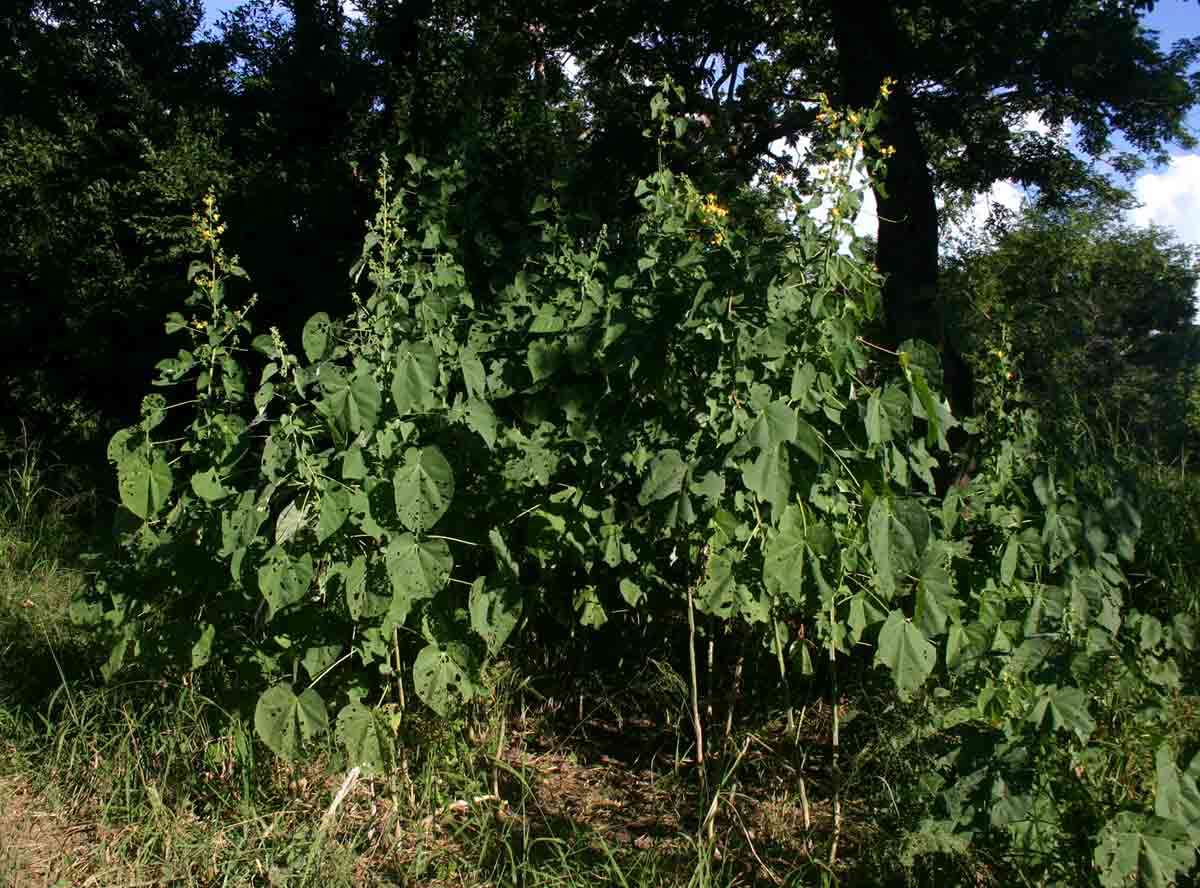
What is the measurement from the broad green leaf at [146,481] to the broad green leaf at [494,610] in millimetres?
887

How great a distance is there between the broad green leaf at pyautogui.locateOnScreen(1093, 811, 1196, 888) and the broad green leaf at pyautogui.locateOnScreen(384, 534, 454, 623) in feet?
4.75

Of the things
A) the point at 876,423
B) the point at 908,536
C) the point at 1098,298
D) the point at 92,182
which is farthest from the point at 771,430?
the point at 1098,298

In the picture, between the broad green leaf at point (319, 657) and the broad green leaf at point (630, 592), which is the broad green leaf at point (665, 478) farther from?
the broad green leaf at point (319, 657)

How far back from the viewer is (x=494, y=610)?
8.29 ft

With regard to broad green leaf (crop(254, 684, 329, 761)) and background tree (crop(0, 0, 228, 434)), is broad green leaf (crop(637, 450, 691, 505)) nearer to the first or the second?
broad green leaf (crop(254, 684, 329, 761))

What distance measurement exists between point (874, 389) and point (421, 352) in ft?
3.31

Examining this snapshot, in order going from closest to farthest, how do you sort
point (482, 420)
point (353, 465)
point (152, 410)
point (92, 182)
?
point (353, 465), point (482, 420), point (152, 410), point (92, 182)

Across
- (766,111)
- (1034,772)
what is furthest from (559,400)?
(766,111)

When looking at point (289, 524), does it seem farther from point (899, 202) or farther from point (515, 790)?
point (899, 202)

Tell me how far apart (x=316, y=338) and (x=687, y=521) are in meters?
1.06

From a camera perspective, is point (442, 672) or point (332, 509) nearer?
point (332, 509)

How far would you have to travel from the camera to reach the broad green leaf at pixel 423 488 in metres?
2.31

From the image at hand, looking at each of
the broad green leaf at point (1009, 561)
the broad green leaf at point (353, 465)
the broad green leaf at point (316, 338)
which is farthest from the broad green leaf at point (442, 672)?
the broad green leaf at point (1009, 561)

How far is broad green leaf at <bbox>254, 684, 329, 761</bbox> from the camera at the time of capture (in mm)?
2471
